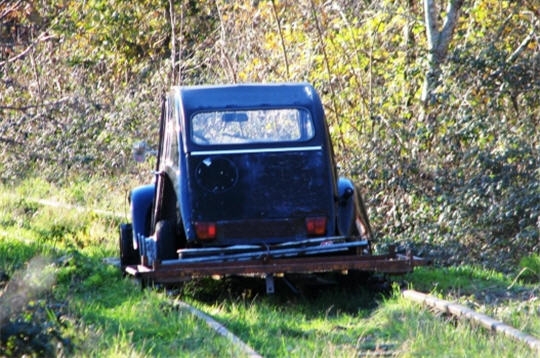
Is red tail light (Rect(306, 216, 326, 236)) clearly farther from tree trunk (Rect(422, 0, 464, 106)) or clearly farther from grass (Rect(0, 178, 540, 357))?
tree trunk (Rect(422, 0, 464, 106))

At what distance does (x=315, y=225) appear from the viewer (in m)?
11.2

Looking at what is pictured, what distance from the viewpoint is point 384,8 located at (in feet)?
62.8

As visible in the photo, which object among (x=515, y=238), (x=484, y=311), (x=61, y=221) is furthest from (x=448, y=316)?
(x=61, y=221)

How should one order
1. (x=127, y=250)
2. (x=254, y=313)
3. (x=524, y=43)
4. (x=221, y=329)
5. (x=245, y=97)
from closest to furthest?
(x=221, y=329) → (x=254, y=313) → (x=245, y=97) → (x=127, y=250) → (x=524, y=43)

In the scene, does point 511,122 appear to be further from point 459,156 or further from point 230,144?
point 230,144

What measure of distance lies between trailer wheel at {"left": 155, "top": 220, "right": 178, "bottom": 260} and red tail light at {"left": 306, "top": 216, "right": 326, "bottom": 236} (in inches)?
53.1

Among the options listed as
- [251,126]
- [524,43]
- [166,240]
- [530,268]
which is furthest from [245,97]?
A: [524,43]

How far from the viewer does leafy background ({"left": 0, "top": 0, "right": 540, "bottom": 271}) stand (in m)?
14.5

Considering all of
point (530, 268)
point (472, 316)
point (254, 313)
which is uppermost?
point (472, 316)

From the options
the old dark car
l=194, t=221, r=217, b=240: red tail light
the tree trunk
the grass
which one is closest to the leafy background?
the tree trunk

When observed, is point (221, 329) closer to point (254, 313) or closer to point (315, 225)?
point (254, 313)

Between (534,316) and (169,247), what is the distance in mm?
3897

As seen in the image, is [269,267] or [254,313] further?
[269,267]

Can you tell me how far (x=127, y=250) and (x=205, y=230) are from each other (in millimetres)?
1910
